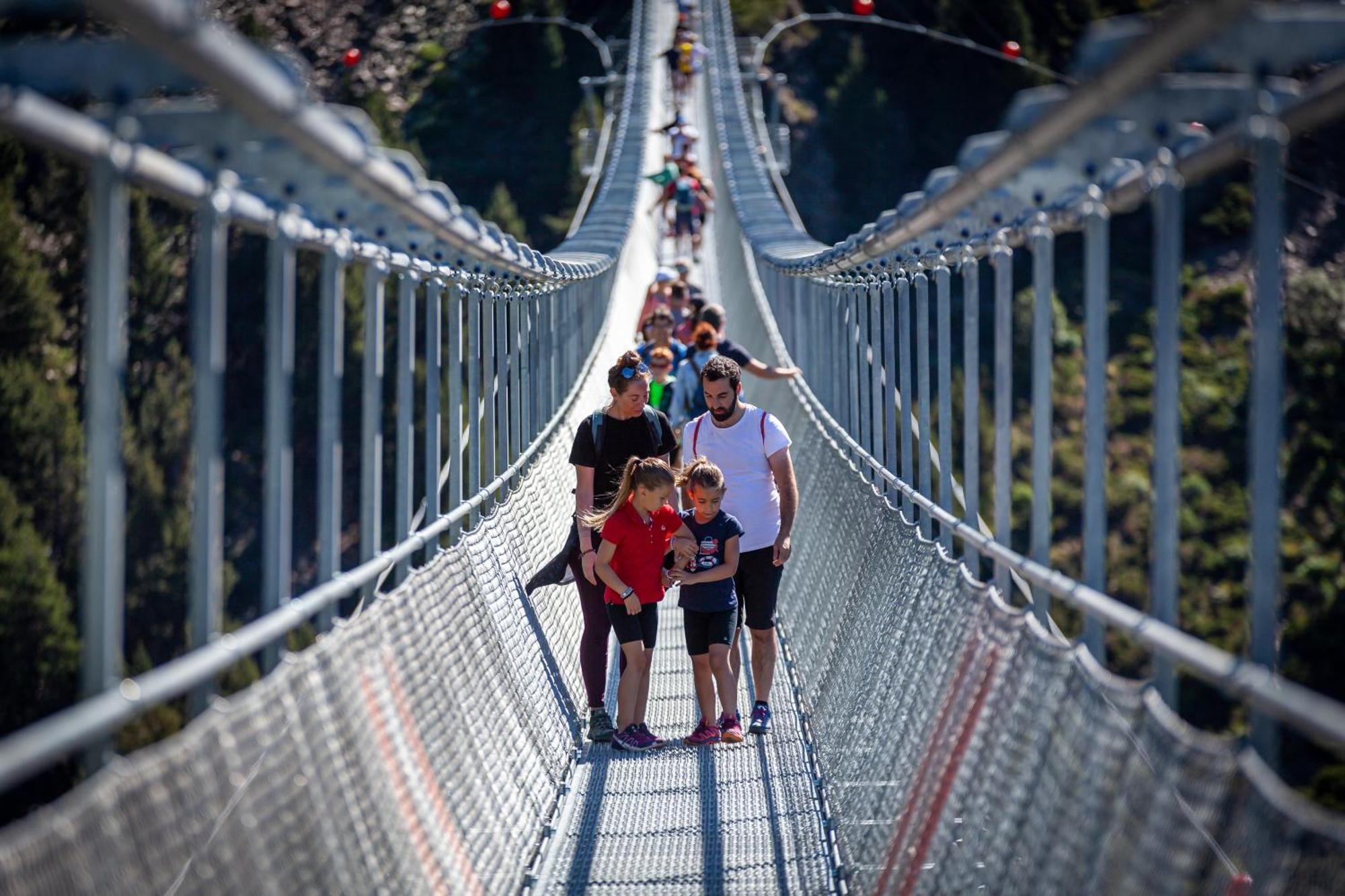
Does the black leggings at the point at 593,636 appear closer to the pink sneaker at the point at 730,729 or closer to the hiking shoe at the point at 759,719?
the pink sneaker at the point at 730,729

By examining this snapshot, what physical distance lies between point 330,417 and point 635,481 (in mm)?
2079

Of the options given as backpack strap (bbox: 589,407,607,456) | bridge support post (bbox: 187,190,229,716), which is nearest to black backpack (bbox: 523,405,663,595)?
backpack strap (bbox: 589,407,607,456)

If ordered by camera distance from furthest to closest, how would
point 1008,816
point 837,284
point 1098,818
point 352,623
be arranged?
point 837,284 → point 352,623 → point 1008,816 → point 1098,818

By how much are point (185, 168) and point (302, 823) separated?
115 cm

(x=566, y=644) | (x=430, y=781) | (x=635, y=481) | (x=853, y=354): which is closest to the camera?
(x=430, y=781)

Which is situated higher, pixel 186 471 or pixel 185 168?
pixel 185 168

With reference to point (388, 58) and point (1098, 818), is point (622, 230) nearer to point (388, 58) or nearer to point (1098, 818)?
point (1098, 818)

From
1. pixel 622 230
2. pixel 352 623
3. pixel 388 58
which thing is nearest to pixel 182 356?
pixel 388 58

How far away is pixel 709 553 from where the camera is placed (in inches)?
236

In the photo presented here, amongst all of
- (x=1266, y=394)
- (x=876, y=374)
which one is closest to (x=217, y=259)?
(x=1266, y=394)

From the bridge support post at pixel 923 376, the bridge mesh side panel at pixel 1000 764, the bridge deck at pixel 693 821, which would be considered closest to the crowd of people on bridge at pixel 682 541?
the bridge deck at pixel 693 821

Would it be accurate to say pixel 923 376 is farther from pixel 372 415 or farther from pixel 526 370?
pixel 526 370

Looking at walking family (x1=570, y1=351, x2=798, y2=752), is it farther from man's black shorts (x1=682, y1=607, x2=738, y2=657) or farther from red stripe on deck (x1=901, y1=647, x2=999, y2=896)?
red stripe on deck (x1=901, y1=647, x2=999, y2=896)

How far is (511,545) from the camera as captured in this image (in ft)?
21.3
